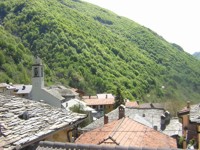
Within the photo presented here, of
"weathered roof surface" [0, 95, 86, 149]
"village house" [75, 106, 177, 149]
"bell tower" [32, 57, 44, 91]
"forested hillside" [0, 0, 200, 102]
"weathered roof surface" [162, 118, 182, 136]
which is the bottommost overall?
"weathered roof surface" [162, 118, 182, 136]

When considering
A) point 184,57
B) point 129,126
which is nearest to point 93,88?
point 184,57

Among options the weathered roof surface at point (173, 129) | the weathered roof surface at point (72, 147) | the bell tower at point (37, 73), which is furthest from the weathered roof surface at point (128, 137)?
the bell tower at point (37, 73)

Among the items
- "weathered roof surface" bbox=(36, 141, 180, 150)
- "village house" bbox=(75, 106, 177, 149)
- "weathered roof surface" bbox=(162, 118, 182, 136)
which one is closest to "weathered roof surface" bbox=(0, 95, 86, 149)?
"weathered roof surface" bbox=(36, 141, 180, 150)

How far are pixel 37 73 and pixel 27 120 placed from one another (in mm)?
38107

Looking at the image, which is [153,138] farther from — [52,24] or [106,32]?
[106,32]

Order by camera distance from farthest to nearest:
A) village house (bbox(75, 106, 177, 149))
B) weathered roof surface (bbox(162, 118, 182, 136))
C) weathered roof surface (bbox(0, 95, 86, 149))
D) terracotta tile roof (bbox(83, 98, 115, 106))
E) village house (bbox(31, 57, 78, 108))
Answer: terracotta tile roof (bbox(83, 98, 115, 106)) < village house (bbox(31, 57, 78, 108)) < weathered roof surface (bbox(162, 118, 182, 136)) < village house (bbox(75, 106, 177, 149)) < weathered roof surface (bbox(0, 95, 86, 149))

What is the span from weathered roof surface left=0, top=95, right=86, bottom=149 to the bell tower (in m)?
32.5

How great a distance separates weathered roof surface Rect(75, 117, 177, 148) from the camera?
2142cm

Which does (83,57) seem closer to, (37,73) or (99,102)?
(99,102)

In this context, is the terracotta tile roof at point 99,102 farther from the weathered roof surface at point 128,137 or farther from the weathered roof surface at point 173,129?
the weathered roof surface at point 128,137

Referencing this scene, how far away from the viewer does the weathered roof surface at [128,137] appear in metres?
21.4

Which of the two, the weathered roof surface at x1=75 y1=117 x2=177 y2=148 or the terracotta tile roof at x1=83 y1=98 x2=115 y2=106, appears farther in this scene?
the terracotta tile roof at x1=83 y1=98 x2=115 y2=106

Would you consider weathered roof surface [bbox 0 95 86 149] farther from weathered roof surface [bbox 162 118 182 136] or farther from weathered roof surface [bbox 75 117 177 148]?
weathered roof surface [bbox 162 118 182 136]

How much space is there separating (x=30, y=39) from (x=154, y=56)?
6904 cm
